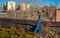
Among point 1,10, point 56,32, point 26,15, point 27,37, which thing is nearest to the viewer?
point 27,37

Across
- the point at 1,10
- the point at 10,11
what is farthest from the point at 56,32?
the point at 1,10

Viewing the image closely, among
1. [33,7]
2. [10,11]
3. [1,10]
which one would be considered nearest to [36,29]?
[33,7]

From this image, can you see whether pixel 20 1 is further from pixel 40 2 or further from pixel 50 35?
pixel 50 35

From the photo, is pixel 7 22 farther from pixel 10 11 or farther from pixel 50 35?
pixel 50 35

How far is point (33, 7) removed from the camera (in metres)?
5.52

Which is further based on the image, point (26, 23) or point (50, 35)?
point (26, 23)

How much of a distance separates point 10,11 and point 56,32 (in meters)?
2.21

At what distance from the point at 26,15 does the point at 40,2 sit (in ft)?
2.46

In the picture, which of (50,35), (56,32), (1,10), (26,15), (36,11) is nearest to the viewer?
(50,35)

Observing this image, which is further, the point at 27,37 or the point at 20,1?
the point at 20,1

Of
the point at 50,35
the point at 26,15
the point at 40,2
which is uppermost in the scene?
the point at 40,2

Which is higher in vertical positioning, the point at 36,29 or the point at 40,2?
the point at 40,2

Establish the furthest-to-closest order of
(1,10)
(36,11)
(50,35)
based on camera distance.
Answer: (1,10) < (36,11) < (50,35)

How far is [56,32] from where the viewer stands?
4.57 metres
